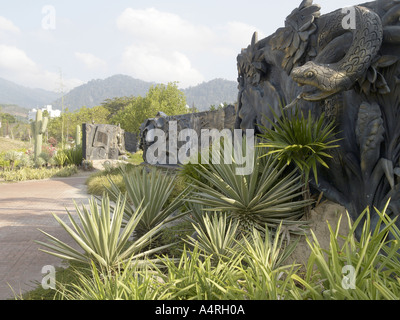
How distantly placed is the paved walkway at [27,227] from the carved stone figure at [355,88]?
310 centimetres

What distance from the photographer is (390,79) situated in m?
3.30

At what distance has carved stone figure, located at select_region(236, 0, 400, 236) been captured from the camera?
10.6ft

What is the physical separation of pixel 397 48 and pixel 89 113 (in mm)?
42690

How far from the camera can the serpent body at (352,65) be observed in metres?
3.21

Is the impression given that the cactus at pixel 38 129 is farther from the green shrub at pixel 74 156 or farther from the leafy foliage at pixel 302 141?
the leafy foliage at pixel 302 141

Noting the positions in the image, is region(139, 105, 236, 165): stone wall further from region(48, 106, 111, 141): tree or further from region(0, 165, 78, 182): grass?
region(48, 106, 111, 141): tree

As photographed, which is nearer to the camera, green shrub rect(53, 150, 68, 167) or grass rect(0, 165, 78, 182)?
grass rect(0, 165, 78, 182)

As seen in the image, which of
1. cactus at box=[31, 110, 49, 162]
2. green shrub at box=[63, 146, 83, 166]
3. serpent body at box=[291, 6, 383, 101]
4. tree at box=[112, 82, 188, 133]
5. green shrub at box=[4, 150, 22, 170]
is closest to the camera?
serpent body at box=[291, 6, 383, 101]

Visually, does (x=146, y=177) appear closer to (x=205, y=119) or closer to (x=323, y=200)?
(x=323, y=200)

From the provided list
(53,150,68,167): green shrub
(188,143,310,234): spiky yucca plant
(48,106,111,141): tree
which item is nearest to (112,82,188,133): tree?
(48,106,111,141): tree

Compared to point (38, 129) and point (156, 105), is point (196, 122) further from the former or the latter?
point (156, 105)

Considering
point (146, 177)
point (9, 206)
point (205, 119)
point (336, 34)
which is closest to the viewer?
point (336, 34)

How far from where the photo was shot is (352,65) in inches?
128
